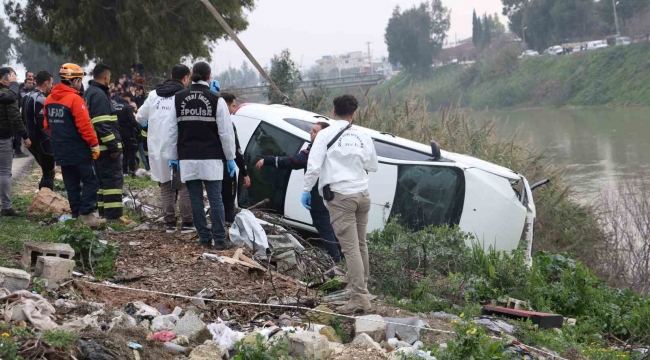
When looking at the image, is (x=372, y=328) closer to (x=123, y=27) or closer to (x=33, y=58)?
(x=123, y=27)

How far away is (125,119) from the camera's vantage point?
13.0 meters

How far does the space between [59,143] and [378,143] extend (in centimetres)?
357

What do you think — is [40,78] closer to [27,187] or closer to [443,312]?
[27,187]

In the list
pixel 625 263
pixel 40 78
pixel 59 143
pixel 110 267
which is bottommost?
pixel 625 263

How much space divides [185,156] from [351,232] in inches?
77.4

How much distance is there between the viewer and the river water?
23.8 meters

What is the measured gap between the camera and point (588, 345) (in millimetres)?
7273

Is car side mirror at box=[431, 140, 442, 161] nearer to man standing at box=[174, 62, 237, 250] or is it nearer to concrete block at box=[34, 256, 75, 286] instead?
man standing at box=[174, 62, 237, 250]

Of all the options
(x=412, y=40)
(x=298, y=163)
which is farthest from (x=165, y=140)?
(x=412, y=40)

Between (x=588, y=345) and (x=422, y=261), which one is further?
(x=422, y=261)

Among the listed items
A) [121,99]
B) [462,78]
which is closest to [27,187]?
[121,99]

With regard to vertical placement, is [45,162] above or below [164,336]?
above

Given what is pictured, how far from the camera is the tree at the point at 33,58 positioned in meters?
53.4

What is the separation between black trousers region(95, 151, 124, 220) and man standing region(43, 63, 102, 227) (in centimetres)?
13
